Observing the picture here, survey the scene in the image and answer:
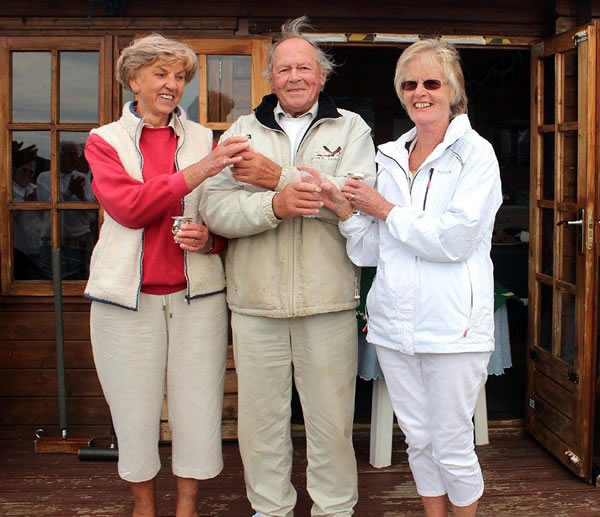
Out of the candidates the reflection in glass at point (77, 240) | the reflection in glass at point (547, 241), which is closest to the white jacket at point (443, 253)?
the reflection in glass at point (547, 241)

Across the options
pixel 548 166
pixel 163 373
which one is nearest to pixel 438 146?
pixel 163 373

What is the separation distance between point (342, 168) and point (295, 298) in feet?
1.61

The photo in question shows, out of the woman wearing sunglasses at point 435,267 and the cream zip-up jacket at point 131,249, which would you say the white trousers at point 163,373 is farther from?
the woman wearing sunglasses at point 435,267

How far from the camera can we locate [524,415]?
4016mm

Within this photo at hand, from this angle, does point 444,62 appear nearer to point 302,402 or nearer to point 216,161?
point 216,161

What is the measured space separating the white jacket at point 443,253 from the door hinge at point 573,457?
1396mm

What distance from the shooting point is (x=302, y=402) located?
2.67m

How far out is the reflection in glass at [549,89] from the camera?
3676 millimetres

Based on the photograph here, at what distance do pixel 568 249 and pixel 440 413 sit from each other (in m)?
1.60

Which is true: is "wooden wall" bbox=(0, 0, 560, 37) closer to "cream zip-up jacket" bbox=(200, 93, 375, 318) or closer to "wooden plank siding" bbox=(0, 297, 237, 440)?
"cream zip-up jacket" bbox=(200, 93, 375, 318)

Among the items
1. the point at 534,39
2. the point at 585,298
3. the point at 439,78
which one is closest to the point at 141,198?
the point at 439,78

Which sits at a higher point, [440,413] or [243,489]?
[440,413]

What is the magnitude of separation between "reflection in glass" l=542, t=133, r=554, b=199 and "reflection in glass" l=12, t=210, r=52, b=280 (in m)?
2.62

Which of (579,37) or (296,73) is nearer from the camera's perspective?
(296,73)
